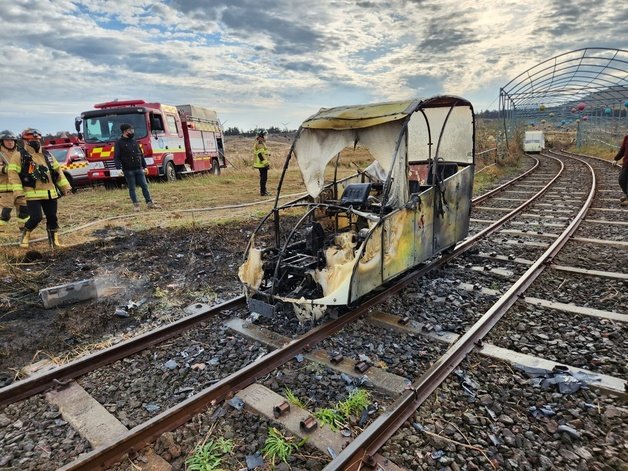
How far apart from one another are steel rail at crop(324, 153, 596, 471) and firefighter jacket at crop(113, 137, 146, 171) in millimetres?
9957

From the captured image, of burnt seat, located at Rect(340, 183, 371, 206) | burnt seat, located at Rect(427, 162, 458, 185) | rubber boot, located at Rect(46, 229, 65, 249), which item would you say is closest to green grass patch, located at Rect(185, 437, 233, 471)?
burnt seat, located at Rect(340, 183, 371, 206)

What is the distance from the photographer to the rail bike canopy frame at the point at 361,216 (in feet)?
15.3

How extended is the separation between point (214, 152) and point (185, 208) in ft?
36.0

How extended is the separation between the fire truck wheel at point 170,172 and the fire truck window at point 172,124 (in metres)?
1.36

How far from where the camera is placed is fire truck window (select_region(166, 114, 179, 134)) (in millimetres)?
17222

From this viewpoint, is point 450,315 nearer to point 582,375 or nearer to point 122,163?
point 582,375

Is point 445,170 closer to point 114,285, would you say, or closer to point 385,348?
point 385,348

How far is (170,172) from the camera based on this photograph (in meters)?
17.8

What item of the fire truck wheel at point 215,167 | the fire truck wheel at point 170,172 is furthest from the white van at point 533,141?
the fire truck wheel at point 170,172

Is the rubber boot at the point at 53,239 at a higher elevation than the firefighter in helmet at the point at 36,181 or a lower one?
lower

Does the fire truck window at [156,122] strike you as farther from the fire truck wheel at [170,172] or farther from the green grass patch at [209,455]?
the green grass patch at [209,455]

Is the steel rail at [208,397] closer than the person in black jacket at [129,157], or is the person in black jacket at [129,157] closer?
the steel rail at [208,397]

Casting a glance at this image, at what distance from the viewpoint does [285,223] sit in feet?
32.5

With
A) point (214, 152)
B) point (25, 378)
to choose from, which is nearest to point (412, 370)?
point (25, 378)
